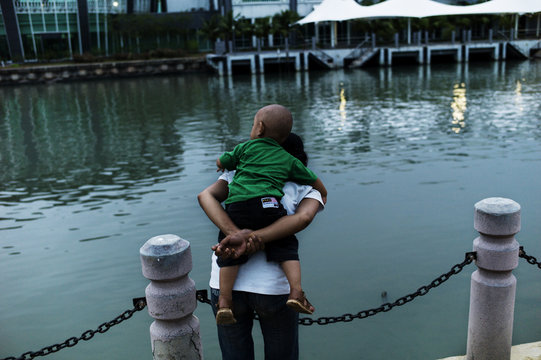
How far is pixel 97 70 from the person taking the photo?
1704 inches

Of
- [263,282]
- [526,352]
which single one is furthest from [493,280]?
[263,282]

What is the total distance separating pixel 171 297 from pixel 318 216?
20.2 feet

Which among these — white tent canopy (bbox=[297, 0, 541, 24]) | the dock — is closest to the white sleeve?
the dock

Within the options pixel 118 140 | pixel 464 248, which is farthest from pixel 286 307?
pixel 118 140

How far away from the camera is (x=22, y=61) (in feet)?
154

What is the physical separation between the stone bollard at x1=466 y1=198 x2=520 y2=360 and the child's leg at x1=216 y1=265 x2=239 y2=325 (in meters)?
1.75

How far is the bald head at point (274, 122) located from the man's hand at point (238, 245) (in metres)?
0.58

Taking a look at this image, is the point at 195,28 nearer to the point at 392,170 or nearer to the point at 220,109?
the point at 220,109

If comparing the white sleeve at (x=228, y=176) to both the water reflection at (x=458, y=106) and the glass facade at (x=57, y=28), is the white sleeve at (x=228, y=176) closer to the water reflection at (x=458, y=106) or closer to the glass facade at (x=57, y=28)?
the water reflection at (x=458, y=106)

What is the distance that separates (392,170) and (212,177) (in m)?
3.99

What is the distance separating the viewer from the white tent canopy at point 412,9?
42.1 metres

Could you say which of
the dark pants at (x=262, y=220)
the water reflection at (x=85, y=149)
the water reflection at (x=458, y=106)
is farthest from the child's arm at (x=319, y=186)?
the water reflection at (x=458, y=106)

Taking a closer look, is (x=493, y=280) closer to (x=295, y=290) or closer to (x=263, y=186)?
(x=295, y=290)

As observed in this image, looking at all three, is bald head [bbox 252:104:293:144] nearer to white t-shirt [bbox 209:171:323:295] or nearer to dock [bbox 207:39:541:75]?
white t-shirt [bbox 209:171:323:295]
